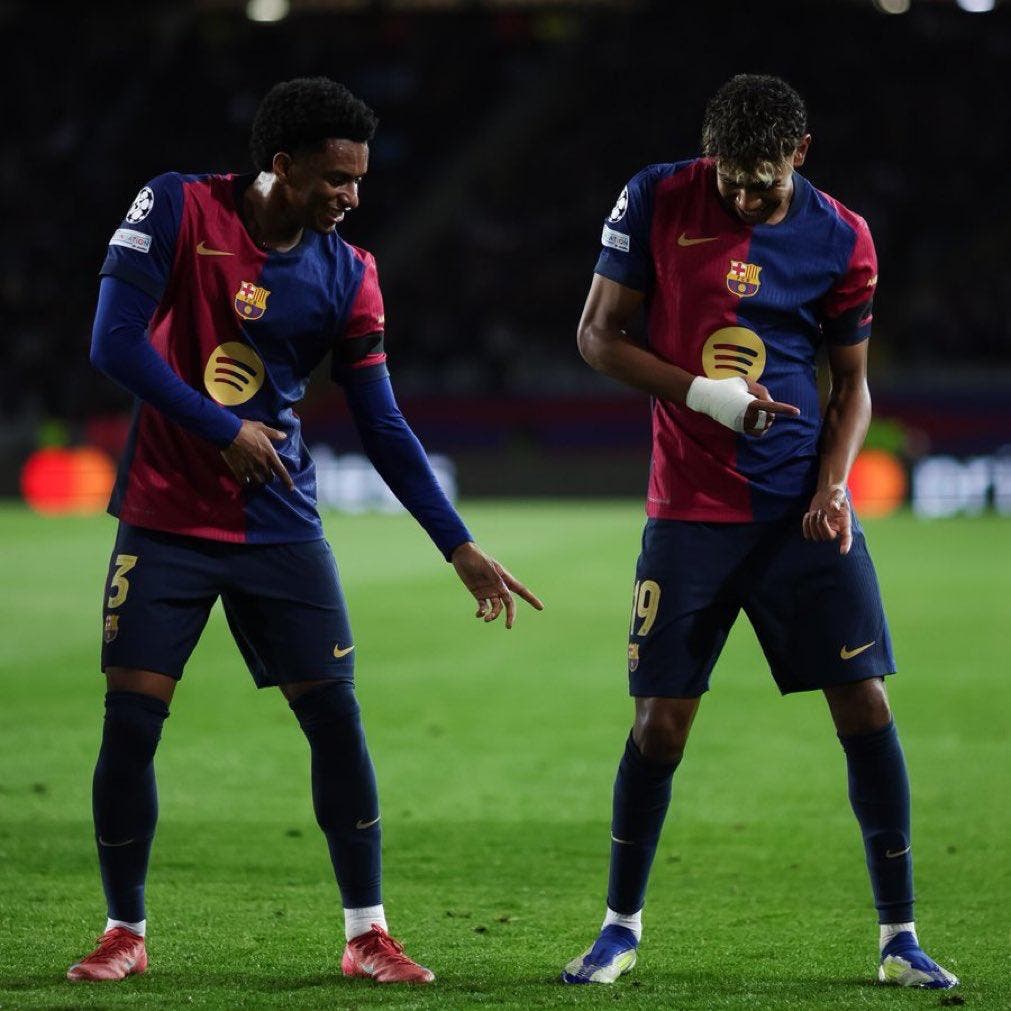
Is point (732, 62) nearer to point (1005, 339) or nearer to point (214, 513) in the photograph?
point (1005, 339)

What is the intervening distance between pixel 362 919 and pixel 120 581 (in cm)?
100

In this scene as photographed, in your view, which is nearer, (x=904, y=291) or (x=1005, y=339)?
(x=1005, y=339)

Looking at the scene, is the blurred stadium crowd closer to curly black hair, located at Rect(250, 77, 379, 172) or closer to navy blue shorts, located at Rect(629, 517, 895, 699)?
navy blue shorts, located at Rect(629, 517, 895, 699)

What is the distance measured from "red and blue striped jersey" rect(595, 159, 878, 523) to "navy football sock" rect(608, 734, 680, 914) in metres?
0.64

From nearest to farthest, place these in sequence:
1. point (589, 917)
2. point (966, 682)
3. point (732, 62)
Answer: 1. point (589, 917)
2. point (966, 682)
3. point (732, 62)

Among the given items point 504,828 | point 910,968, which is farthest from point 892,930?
point 504,828

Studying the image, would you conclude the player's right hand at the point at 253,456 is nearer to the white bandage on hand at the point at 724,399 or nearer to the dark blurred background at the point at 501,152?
the white bandage on hand at the point at 724,399

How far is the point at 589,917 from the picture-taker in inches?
198

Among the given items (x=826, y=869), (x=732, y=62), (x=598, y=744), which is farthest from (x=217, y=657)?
(x=732, y=62)

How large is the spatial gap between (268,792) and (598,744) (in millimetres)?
1706

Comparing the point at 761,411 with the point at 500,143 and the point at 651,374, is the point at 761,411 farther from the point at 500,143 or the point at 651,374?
the point at 500,143

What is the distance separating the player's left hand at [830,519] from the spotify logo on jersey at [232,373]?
1.36m

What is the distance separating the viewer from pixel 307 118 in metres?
4.14

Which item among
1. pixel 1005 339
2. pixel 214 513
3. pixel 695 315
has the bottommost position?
pixel 214 513
